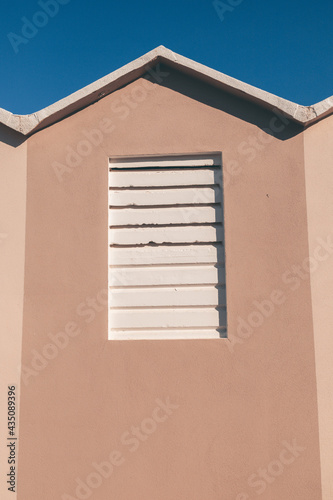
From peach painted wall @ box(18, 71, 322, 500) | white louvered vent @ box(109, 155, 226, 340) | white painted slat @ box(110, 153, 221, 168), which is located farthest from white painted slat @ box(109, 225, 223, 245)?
white painted slat @ box(110, 153, 221, 168)

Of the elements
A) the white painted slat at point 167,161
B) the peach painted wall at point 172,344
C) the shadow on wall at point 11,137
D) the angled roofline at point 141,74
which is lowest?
the peach painted wall at point 172,344

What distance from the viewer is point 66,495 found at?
5.06 meters

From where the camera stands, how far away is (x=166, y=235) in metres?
5.42

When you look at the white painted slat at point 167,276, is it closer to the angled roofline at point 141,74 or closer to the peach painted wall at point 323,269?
the peach painted wall at point 323,269

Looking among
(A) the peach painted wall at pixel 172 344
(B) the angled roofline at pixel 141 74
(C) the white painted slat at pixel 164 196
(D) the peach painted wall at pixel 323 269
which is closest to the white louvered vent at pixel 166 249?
(C) the white painted slat at pixel 164 196

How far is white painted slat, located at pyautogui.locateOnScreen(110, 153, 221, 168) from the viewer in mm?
5441

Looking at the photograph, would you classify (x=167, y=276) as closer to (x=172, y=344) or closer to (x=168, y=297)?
(x=168, y=297)

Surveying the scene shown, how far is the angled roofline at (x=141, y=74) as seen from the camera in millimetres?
5180

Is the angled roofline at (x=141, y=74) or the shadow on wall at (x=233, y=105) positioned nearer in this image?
the angled roofline at (x=141, y=74)

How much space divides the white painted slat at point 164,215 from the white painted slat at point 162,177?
0.25 m

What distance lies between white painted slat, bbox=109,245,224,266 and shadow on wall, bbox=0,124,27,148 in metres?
1.46

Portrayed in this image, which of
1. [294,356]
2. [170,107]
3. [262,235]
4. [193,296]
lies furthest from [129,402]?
[170,107]

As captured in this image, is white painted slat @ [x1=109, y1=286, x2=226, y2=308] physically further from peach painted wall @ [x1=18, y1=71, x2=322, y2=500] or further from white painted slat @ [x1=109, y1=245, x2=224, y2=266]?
white painted slat @ [x1=109, y1=245, x2=224, y2=266]

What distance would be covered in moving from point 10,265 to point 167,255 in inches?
61.8
